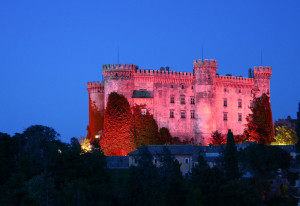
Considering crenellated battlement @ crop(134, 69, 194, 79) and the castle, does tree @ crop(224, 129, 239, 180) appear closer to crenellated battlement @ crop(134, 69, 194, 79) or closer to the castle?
the castle

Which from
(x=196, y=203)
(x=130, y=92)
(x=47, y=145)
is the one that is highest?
(x=130, y=92)

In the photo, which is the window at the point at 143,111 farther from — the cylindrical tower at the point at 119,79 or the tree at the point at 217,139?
the tree at the point at 217,139

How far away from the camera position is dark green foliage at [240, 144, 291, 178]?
60344 mm

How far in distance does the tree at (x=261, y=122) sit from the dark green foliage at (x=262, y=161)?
18.0 metres

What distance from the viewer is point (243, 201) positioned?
5462cm

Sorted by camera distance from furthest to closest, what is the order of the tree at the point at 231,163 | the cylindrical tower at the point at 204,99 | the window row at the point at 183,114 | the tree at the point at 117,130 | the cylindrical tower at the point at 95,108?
the cylindrical tower at the point at 95,108
the cylindrical tower at the point at 204,99
the window row at the point at 183,114
the tree at the point at 117,130
the tree at the point at 231,163

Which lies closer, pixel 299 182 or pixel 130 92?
pixel 299 182

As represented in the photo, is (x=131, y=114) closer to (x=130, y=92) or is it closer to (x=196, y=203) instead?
(x=130, y=92)

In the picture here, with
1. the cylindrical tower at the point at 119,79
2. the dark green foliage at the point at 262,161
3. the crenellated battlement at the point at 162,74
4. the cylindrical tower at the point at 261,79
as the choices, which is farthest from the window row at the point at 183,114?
the dark green foliage at the point at 262,161

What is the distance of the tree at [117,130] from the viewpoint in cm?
7256

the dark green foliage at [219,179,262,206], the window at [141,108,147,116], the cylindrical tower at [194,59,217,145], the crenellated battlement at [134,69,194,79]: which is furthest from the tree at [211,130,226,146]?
the dark green foliage at [219,179,262,206]

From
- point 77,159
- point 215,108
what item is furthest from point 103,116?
point 77,159

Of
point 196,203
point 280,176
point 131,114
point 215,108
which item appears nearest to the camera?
point 196,203

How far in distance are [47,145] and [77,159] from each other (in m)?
5.86
